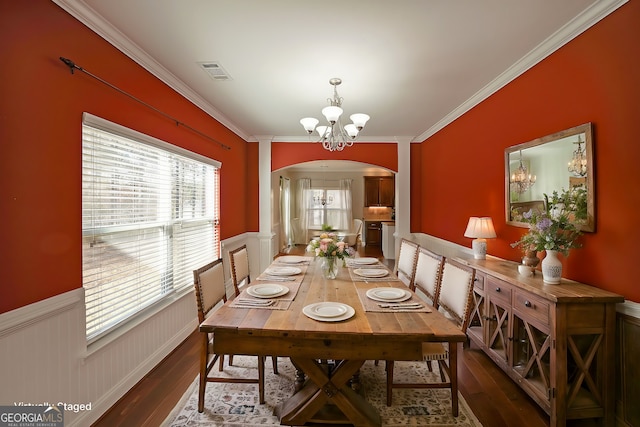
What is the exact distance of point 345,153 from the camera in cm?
520

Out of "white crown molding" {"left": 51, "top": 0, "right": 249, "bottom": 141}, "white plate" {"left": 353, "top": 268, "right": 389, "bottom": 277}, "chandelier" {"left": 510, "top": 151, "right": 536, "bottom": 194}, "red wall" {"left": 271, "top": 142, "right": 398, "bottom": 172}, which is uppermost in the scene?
"white crown molding" {"left": 51, "top": 0, "right": 249, "bottom": 141}

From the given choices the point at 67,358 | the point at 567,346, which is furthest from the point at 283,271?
the point at 567,346

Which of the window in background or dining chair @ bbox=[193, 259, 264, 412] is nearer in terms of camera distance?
dining chair @ bbox=[193, 259, 264, 412]

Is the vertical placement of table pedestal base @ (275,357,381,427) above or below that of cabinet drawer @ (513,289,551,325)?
below

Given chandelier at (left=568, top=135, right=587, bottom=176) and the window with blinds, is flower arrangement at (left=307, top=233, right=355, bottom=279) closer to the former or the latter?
the window with blinds

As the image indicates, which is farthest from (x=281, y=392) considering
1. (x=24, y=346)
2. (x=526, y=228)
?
(x=526, y=228)

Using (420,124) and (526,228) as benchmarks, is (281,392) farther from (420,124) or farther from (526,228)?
(420,124)

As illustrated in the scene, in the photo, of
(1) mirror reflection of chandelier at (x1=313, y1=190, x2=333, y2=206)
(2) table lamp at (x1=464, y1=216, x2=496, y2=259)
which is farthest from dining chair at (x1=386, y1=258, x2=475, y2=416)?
(1) mirror reflection of chandelier at (x1=313, y1=190, x2=333, y2=206)

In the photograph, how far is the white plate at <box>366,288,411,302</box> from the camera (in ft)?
6.27

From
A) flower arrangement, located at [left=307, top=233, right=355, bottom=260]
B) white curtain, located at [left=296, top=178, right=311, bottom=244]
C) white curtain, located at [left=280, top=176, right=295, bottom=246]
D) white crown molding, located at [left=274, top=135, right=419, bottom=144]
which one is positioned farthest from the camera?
white curtain, located at [left=296, top=178, right=311, bottom=244]

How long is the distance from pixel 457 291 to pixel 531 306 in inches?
18.5

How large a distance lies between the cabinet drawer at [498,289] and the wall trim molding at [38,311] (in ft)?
9.34

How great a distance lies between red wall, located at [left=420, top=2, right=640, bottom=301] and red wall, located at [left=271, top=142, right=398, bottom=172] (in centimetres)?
214

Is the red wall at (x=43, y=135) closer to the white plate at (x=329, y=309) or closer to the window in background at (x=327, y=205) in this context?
the white plate at (x=329, y=309)
